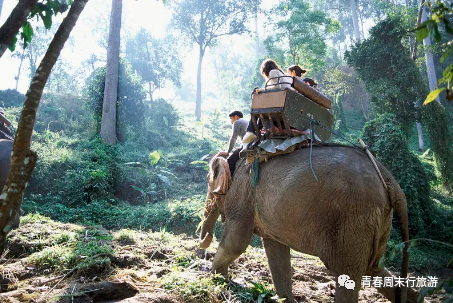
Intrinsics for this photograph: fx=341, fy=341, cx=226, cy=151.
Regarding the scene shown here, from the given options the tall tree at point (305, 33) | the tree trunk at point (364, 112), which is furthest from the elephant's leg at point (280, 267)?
the tree trunk at point (364, 112)

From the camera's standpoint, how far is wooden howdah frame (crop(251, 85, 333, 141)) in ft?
12.6

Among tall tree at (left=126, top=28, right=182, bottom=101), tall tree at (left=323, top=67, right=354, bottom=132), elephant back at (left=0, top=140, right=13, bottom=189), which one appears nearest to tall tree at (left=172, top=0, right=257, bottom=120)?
tall tree at (left=126, top=28, right=182, bottom=101)

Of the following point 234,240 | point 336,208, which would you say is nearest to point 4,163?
point 234,240

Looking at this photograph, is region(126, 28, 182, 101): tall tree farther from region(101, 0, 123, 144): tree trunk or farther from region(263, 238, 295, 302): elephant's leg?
region(263, 238, 295, 302): elephant's leg

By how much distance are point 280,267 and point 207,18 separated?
97.8ft

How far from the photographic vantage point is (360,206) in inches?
122

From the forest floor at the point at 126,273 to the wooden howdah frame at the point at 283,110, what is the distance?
6.77ft

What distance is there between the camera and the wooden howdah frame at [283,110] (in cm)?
383

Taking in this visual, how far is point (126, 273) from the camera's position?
429cm

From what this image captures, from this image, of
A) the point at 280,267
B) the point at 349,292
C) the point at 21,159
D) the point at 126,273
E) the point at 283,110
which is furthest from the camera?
the point at 280,267

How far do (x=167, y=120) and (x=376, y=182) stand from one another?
23223 mm

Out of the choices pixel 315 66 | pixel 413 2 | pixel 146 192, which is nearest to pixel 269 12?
pixel 315 66

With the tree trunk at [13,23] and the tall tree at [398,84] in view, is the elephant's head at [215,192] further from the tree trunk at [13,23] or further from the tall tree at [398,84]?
the tall tree at [398,84]

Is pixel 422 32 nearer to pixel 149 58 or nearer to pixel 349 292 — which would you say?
pixel 349 292
